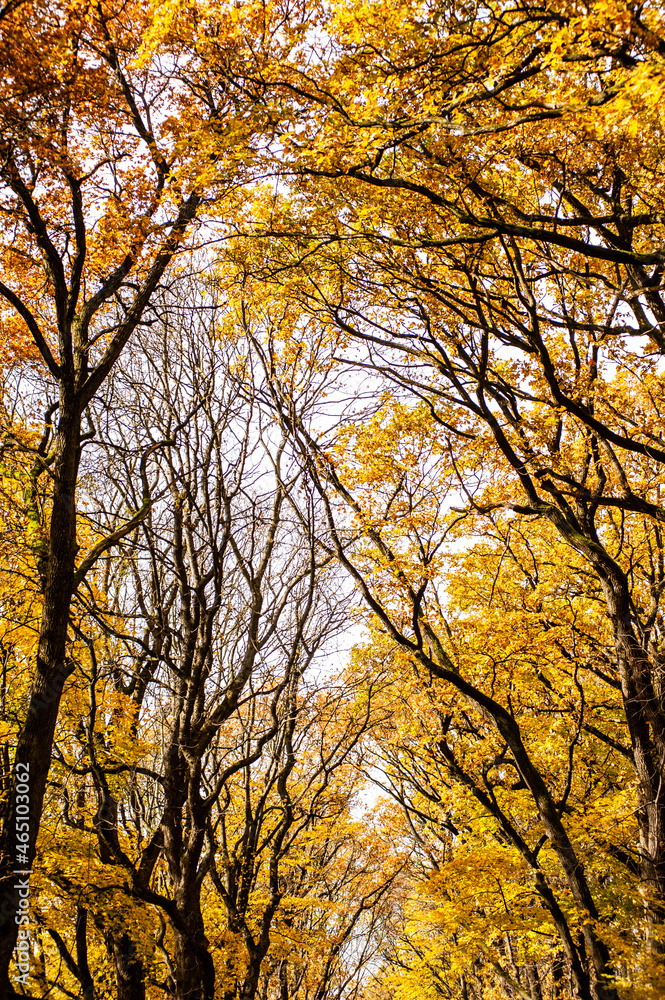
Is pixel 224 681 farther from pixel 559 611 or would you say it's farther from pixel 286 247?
pixel 286 247

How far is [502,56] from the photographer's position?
5152mm

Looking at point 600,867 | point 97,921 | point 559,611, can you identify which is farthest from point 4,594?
point 600,867

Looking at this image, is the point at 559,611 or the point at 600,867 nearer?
the point at 559,611

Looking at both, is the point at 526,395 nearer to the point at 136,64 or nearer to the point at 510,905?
the point at 136,64

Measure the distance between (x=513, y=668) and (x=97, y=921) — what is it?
6.87 meters

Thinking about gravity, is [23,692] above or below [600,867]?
above

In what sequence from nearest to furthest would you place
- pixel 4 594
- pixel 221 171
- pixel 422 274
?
1. pixel 221 171
2. pixel 422 274
3. pixel 4 594

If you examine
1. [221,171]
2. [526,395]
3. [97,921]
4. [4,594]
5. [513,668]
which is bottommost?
[97,921]

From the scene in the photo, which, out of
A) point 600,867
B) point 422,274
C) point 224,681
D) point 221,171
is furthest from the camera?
point 600,867
